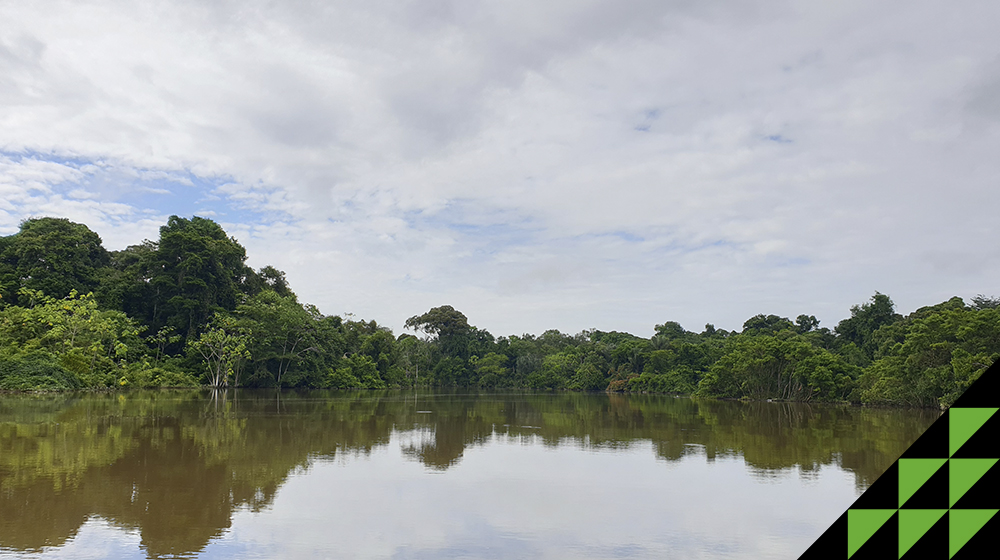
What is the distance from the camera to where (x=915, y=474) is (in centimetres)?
125

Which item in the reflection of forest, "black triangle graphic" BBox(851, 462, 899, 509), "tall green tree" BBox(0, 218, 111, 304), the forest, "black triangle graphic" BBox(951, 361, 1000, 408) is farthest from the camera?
"tall green tree" BBox(0, 218, 111, 304)

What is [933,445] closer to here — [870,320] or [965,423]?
[965,423]

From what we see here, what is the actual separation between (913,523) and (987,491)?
5.7 inches

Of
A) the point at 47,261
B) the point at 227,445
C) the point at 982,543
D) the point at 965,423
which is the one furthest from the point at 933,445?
the point at 47,261

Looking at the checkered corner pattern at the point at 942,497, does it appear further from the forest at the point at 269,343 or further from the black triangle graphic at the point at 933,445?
the forest at the point at 269,343

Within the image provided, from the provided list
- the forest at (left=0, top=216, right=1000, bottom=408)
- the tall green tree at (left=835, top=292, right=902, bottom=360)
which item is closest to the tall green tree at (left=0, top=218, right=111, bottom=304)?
the forest at (left=0, top=216, right=1000, bottom=408)

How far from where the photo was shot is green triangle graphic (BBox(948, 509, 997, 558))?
3.95 ft

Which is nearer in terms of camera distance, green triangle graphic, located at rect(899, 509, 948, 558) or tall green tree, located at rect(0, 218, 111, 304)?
green triangle graphic, located at rect(899, 509, 948, 558)

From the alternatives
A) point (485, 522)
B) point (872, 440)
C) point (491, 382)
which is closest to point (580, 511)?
point (485, 522)

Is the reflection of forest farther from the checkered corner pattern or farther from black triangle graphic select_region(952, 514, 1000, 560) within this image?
black triangle graphic select_region(952, 514, 1000, 560)

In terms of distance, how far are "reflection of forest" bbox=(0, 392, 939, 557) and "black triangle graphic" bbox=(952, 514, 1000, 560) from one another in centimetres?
584

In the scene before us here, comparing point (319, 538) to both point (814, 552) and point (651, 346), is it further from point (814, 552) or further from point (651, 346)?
point (651, 346)

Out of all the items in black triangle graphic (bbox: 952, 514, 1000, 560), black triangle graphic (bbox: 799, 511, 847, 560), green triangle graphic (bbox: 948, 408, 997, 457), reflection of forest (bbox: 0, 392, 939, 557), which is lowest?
reflection of forest (bbox: 0, 392, 939, 557)

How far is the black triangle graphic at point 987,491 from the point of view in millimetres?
1211
